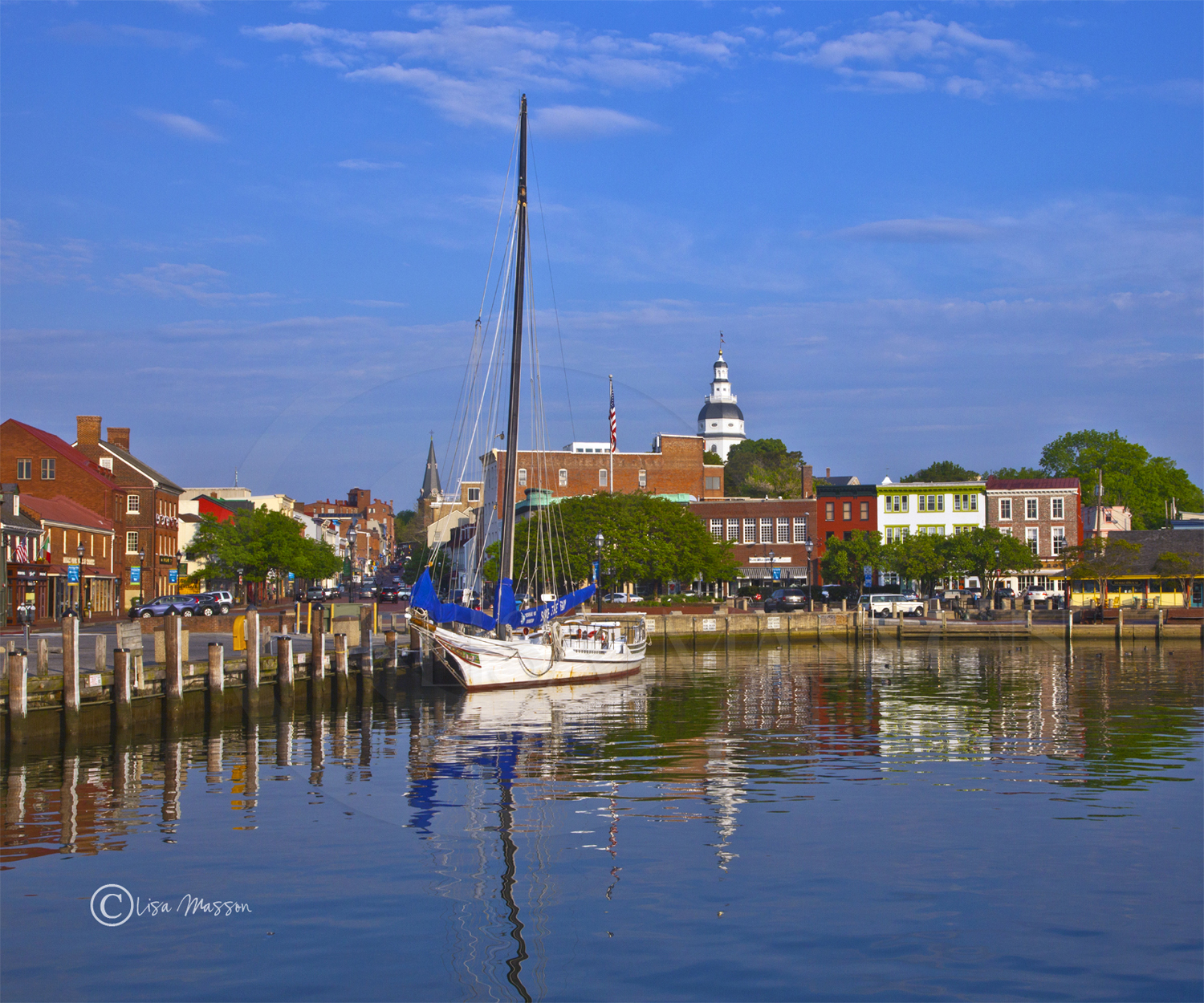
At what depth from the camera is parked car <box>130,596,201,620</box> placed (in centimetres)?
7650

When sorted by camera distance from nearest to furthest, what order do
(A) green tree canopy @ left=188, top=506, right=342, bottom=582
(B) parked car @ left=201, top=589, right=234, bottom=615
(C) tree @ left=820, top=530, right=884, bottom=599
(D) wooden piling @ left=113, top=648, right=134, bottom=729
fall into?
(D) wooden piling @ left=113, top=648, right=134, bottom=729
(B) parked car @ left=201, top=589, right=234, bottom=615
(A) green tree canopy @ left=188, top=506, right=342, bottom=582
(C) tree @ left=820, top=530, right=884, bottom=599

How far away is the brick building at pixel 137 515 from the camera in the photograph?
97.2 metres

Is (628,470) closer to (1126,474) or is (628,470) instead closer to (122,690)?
(1126,474)

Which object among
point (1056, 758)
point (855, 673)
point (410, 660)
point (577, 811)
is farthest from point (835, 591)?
point (577, 811)

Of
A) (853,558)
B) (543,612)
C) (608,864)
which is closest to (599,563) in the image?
(543,612)

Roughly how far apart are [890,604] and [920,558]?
42.6ft

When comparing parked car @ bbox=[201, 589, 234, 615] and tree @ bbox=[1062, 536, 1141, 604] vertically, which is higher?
tree @ bbox=[1062, 536, 1141, 604]

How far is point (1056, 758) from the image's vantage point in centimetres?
2925

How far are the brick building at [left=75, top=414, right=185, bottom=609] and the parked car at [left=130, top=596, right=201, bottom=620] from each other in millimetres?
15097

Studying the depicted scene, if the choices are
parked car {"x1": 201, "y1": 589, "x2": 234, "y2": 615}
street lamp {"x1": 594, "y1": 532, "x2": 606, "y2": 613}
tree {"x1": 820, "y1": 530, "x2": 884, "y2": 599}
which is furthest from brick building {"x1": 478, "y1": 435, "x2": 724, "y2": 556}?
parked car {"x1": 201, "y1": 589, "x2": 234, "y2": 615}

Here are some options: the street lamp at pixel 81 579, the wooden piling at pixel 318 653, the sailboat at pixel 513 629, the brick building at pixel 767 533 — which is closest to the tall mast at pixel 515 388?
the sailboat at pixel 513 629

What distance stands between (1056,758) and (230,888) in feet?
66.6

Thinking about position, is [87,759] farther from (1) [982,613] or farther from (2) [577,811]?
(1) [982,613]

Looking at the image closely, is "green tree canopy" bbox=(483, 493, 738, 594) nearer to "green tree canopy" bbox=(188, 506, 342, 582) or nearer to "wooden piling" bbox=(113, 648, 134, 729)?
"green tree canopy" bbox=(188, 506, 342, 582)
